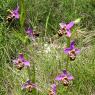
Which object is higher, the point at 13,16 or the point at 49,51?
the point at 13,16

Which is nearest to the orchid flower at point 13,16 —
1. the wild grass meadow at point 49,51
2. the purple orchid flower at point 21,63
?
the wild grass meadow at point 49,51

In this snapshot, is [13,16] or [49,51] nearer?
[13,16]

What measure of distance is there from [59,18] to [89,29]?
1.12ft

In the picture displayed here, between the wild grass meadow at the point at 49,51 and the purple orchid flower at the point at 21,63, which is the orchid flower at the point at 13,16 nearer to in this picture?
the wild grass meadow at the point at 49,51

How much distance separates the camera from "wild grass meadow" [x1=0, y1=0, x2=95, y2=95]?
177 cm

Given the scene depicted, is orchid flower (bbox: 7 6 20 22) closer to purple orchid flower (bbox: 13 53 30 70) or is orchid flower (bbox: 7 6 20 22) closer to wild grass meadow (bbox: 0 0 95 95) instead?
wild grass meadow (bbox: 0 0 95 95)

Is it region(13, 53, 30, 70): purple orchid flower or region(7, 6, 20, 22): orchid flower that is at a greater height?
region(7, 6, 20, 22): orchid flower

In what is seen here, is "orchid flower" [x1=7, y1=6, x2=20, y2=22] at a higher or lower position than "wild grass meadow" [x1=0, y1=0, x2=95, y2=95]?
higher

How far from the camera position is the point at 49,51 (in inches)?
114

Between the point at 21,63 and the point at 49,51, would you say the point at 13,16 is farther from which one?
the point at 49,51

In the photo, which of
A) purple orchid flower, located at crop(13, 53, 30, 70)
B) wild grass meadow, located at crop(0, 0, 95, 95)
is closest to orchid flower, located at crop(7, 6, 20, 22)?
wild grass meadow, located at crop(0, 0, 95, 95)

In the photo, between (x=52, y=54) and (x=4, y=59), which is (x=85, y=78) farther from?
(x=4, y=59)

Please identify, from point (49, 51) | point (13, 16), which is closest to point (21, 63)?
point (13, 16)

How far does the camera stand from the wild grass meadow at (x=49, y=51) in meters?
1.77
